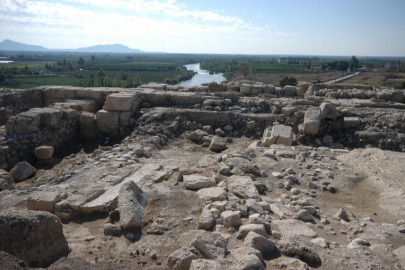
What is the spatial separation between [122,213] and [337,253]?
2489 millimetres

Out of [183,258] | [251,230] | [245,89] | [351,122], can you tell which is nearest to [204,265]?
[183,258]

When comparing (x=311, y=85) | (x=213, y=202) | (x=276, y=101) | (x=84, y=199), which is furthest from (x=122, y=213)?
(x=311, y=85)

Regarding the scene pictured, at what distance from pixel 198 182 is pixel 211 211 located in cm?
89

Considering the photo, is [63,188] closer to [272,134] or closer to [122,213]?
[122,213]

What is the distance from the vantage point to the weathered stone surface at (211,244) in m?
2.70

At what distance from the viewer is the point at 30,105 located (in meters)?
9.40

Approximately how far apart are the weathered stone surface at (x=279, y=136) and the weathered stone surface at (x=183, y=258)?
16.0 ft

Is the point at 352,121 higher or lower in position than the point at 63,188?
higher

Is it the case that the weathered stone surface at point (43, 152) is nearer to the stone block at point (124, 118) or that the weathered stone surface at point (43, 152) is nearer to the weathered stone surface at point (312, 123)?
the stone block at point (124, 118)

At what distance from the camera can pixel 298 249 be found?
9.23 ft

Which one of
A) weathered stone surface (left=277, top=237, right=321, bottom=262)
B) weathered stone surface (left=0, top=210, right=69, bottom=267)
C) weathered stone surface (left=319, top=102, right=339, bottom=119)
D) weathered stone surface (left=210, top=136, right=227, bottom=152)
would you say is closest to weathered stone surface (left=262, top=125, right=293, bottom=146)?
weathered stone surface (left=210, top=136, right=227, bottom=152)

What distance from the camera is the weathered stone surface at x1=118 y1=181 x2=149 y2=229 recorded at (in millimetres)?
3398

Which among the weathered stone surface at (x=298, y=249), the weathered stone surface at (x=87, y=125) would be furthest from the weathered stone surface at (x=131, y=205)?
the weathered stone surface at (x=87, y=125)

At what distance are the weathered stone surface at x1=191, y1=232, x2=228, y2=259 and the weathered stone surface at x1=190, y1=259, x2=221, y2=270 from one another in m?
0.17
